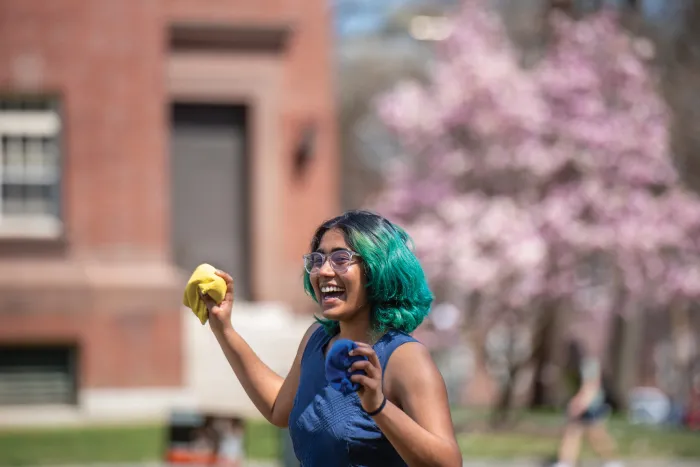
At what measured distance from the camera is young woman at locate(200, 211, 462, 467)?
3791 mm

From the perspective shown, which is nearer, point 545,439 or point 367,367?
point 367,367

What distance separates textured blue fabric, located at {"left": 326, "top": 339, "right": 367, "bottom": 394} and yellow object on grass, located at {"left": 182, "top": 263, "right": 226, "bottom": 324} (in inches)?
37.0

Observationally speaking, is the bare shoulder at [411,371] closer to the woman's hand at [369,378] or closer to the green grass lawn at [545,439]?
the woman's hand at [369,378]

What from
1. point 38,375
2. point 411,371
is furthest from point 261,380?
point 38,375

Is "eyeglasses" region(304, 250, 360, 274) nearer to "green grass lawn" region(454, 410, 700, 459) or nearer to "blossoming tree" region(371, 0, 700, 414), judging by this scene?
"green grass lawn" region(454, 410, 700, 459)

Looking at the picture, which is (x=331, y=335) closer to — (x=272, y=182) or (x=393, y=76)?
(x=272, y=182)

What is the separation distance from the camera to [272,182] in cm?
2339

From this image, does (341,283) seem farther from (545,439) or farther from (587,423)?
(545,439)

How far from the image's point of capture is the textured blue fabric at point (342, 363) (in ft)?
12.2

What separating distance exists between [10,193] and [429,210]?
7.01 meters

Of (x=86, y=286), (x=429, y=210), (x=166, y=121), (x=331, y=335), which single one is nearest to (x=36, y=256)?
(x=86, y=286)

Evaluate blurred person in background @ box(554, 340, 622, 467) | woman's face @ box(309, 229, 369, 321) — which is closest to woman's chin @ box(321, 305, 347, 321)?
woman's face @ box(309, 229, 369, 321)

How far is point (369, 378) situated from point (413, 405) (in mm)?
247

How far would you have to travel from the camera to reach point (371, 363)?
371 centimetres
